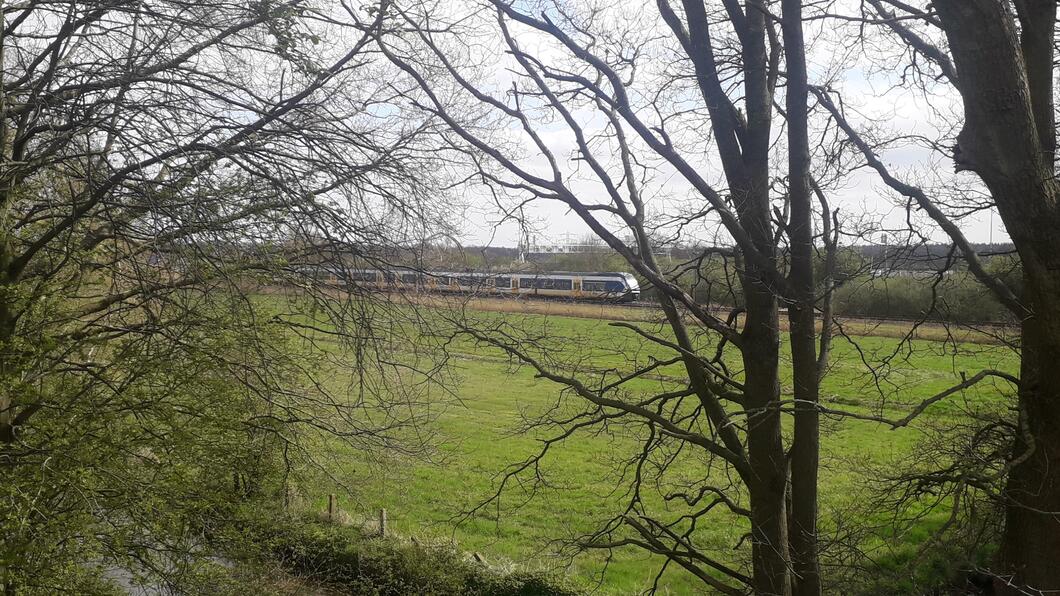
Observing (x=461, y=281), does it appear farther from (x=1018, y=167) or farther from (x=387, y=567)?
(x=387, y=567)

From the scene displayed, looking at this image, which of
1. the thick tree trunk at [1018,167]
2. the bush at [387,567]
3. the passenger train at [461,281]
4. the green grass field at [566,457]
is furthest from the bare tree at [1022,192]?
the bush at [387,567]

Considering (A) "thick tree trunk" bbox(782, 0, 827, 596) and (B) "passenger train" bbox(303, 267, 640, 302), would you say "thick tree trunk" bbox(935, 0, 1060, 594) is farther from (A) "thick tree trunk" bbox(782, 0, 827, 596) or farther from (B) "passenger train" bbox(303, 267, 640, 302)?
(B) "passenger train" bbox(303, 267, 640, 302)

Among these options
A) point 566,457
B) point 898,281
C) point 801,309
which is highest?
point 898,281

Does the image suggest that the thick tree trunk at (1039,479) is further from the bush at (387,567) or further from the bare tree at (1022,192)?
the bush at (387,567)

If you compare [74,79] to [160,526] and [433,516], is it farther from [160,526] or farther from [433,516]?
[433,516]

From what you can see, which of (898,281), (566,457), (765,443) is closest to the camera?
(765,443)

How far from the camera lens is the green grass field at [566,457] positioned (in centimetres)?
720

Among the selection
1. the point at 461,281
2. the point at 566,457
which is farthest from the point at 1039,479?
the point at 566,457

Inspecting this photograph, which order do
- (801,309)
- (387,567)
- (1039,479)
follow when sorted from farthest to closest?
(387,567)
(801,309)
(1039,479)

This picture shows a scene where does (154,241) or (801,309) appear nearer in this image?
(154,241)

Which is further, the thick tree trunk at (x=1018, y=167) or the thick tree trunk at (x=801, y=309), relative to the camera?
the thick tree trunk at (x=801, y=309)

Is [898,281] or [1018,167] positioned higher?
[1018,167]

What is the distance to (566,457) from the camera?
1521cm

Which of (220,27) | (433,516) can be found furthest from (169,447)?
(433,516)
